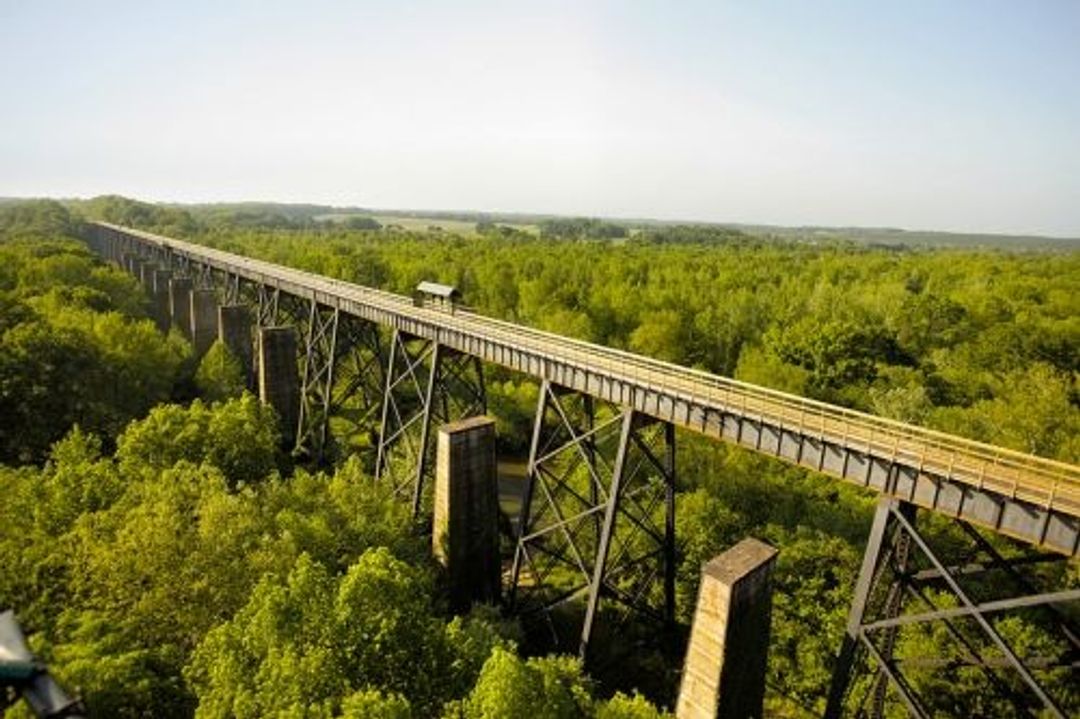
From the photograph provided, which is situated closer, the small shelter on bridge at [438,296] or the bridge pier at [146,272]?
the small shelter on bridge at [438,296]

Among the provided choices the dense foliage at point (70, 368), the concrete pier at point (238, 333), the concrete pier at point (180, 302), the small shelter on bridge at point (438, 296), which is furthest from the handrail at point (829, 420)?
the concrete pier at point (180, 302)

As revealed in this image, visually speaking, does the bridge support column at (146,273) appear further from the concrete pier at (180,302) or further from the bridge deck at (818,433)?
the bridge deck at (818,433)

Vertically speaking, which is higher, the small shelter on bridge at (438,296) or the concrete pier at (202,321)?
the small shelter on bridge at (438,296)

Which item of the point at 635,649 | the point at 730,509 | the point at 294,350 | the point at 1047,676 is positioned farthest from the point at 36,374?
the point at 1047,676

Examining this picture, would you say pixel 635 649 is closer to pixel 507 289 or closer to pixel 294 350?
pixel 294 350

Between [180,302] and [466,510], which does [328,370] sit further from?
[180,302]

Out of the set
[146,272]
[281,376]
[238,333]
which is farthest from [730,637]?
[146,272]
